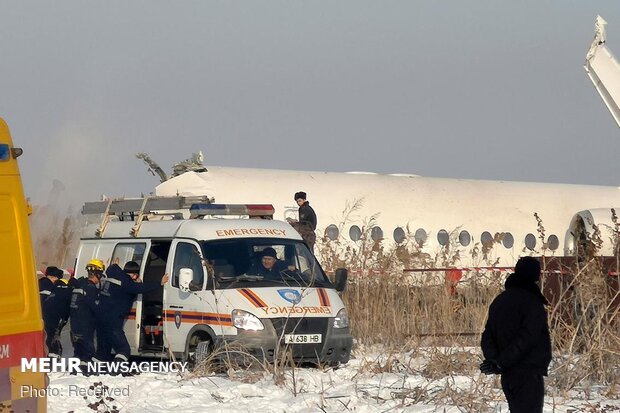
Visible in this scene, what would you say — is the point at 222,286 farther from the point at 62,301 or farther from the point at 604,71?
the point at 604,71

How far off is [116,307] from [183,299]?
3.13ft

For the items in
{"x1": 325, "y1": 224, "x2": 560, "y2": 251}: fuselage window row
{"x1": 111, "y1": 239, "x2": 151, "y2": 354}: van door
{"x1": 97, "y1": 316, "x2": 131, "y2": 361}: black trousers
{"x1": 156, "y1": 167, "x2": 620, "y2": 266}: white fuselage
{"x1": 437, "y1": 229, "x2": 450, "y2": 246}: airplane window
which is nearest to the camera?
{"x1": 97, "y1": 316, "x2": 131, "y2": 361}: black trousers

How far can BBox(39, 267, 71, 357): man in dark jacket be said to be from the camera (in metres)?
15.7

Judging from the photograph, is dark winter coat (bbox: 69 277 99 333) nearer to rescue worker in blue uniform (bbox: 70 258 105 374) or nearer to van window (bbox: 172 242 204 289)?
rescue worker in blue uniform (bbox: 70 258 105 374)

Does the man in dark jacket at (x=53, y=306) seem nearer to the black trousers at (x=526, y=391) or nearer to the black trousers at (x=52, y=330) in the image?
the black trousers at (x=52, y=330)

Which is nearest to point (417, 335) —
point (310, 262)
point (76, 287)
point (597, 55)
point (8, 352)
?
point (310, 262)

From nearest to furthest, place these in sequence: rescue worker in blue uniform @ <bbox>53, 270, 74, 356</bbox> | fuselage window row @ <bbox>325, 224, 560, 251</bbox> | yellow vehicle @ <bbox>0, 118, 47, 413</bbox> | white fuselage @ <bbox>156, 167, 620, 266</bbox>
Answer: yellow vehicle @ <bbox>0, 118, 47, 413</bbox> → rescue worker in blue uniform @ <bbox>53, 270, 74, 356</bbox> → white fuselage @ <bbox>156, 167, 620, 266</bbox> → fuselage window row @ <bbox>325, 224, 560, 251</bbox>

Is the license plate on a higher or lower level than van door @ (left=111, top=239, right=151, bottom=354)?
lower

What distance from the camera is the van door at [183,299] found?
14266 mm

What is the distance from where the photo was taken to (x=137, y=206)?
648 inches

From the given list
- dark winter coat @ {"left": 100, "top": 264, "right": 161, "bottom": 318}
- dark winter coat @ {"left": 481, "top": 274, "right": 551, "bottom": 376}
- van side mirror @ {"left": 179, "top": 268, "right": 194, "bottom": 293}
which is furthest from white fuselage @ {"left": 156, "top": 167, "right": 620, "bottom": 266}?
dark winter coat @ {"left": 481, "top": 274, "right": 551, "bottom": 376}

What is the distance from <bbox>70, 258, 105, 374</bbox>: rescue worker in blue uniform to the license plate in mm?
2708

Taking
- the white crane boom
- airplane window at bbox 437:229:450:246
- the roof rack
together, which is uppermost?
the white crane boom

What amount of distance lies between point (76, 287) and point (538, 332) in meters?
7.89
